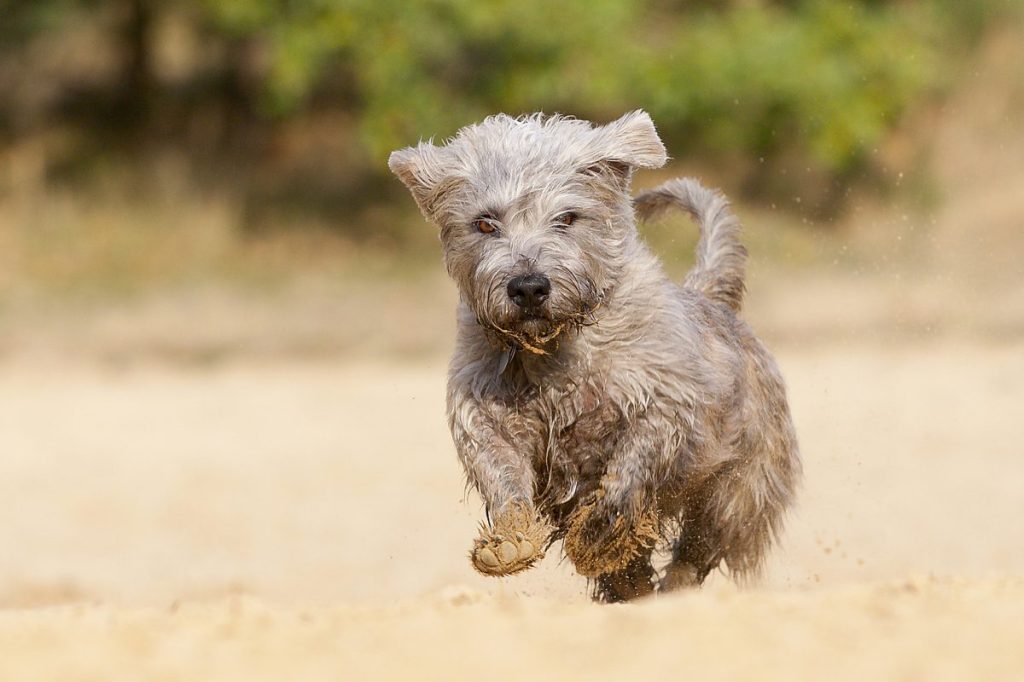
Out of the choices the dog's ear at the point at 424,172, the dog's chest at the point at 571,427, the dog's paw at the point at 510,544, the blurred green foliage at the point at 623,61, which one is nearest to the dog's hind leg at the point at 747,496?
the dog's chest at the point at 571,427

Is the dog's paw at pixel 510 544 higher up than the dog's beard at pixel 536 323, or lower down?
lower down

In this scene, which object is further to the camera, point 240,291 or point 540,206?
point 240,291

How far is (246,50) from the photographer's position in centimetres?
2359

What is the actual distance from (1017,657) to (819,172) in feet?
59.0

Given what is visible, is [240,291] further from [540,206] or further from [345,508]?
[540,206]

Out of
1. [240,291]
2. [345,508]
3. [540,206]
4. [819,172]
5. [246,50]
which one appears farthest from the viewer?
[246,50]

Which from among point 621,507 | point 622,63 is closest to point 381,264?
point 622,63

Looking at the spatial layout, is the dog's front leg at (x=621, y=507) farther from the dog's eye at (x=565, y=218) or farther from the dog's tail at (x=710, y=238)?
the dog's tail at (x=710, y=238)

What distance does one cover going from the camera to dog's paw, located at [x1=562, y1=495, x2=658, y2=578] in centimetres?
603

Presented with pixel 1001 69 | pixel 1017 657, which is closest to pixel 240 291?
pixel 1001 69

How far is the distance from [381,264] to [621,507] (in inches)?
539

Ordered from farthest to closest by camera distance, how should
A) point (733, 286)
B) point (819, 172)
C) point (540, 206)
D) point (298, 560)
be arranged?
point (819, 172) < point (298, 560) < point (733, 286) < point (540, 206)

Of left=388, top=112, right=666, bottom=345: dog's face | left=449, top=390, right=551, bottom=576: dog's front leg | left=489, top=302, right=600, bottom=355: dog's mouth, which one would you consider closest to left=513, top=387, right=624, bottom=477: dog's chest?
left=449, top=390, right=551, bottom=576: dog's front leg

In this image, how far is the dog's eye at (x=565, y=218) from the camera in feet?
19.6
